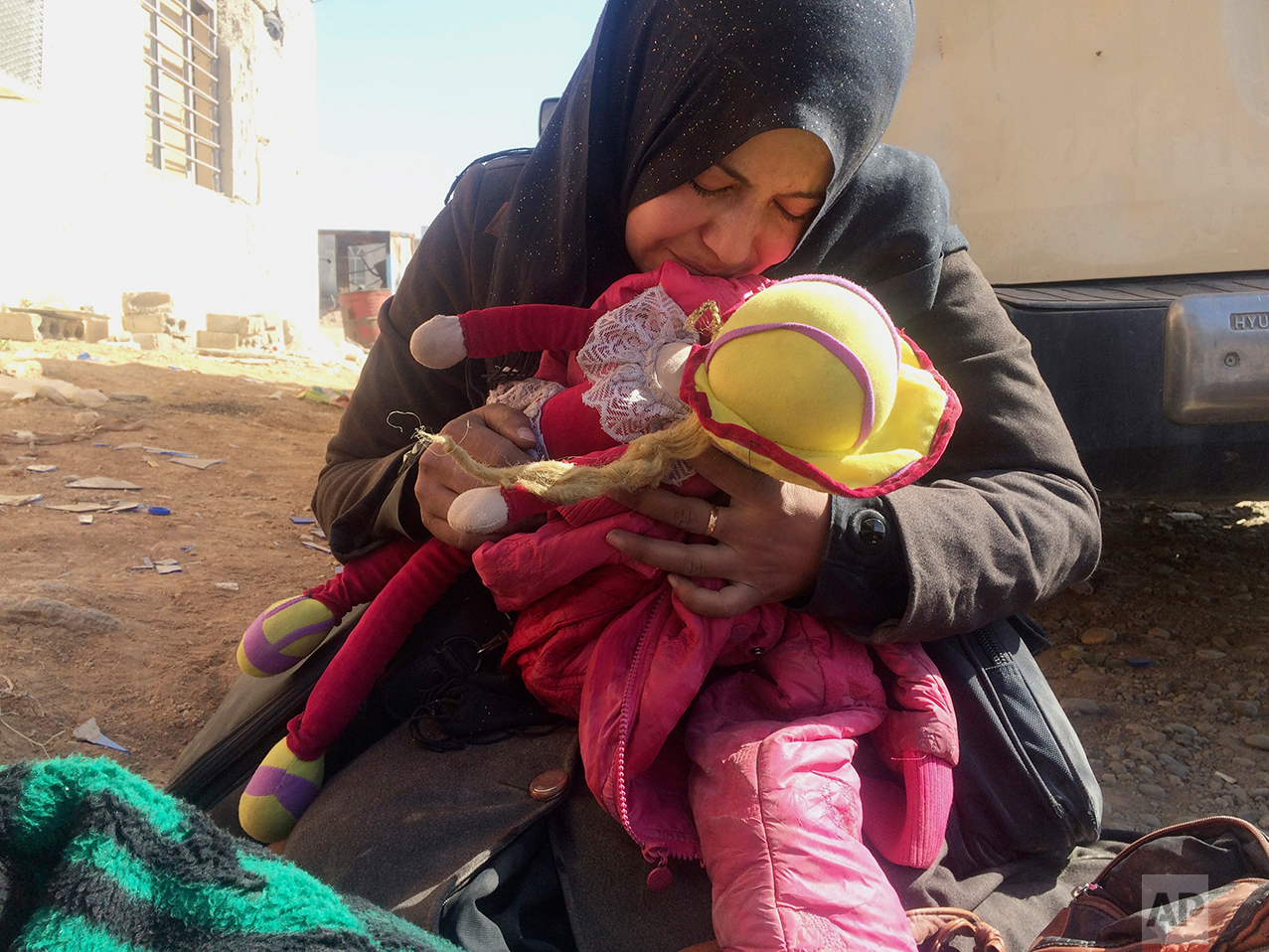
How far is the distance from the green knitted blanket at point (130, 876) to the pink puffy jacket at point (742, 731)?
47cm

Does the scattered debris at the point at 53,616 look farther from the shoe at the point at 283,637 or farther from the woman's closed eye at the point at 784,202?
the woman's closed eye at the point at 784,202

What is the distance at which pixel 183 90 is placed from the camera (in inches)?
473

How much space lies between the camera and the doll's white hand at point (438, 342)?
1399 mm

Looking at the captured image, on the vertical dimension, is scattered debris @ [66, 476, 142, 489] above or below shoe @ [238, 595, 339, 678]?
below

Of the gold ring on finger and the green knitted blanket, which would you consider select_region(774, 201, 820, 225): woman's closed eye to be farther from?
the green knitted blanket

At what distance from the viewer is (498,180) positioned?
1.85 meters

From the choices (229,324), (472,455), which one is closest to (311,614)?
(472,455)

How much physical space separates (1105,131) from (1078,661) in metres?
1.72

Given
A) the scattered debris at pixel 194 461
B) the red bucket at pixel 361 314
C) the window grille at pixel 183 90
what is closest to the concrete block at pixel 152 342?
the window grille at pixel 183 90

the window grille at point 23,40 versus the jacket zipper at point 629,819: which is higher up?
the window grille at point 23,40

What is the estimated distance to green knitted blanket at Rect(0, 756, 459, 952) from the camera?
727 mm

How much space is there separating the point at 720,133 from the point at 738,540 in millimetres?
650

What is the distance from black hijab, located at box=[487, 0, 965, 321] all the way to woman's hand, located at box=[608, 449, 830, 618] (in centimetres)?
50

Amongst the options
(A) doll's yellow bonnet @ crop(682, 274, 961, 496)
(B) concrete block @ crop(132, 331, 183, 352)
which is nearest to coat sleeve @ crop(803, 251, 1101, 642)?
(A) doll's yellow bonnet @ crop(682, 274, 961, 496)
